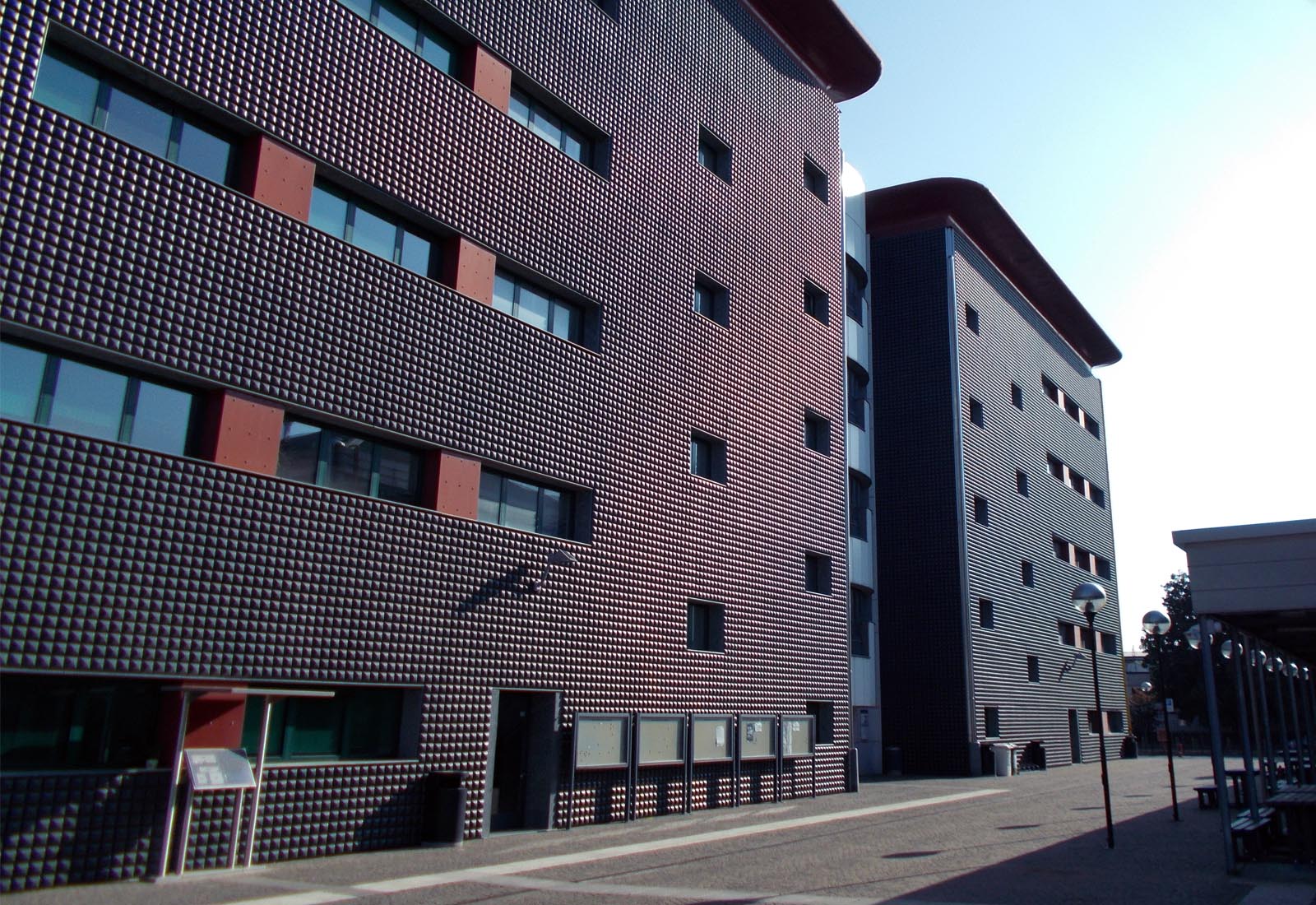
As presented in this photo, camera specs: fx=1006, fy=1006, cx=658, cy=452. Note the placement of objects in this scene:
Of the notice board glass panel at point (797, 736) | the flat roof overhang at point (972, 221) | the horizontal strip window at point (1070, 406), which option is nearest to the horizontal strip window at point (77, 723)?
the notice board glass panel at point (797, 736)

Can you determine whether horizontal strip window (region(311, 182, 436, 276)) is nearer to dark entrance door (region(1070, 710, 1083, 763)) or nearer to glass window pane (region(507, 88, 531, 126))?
Answer: glass window pane (region(507, 88, 531, 126))

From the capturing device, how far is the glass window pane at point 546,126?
1875 centimetres

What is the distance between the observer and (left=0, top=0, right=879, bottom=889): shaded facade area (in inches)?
432

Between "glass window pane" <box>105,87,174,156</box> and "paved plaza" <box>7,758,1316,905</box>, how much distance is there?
8522mm

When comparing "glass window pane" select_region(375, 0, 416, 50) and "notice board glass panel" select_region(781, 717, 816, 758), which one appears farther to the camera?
"notice board glass panel" select_region(781, 717, 816, 758)

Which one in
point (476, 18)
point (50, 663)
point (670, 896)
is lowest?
point (670, 896)

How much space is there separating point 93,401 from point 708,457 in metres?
13.1

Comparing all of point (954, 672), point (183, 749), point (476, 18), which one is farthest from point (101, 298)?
point (954, 672)

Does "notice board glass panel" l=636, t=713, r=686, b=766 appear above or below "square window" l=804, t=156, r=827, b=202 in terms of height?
below

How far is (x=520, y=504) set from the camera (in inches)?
670

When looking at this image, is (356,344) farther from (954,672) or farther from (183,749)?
(954,672)

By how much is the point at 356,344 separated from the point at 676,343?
828 centimetres

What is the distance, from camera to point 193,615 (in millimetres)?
11742

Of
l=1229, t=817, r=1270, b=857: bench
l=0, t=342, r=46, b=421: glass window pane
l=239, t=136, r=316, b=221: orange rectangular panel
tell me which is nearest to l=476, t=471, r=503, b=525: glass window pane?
l=239, t=136, r=316, b=221: orange rectangular panel
